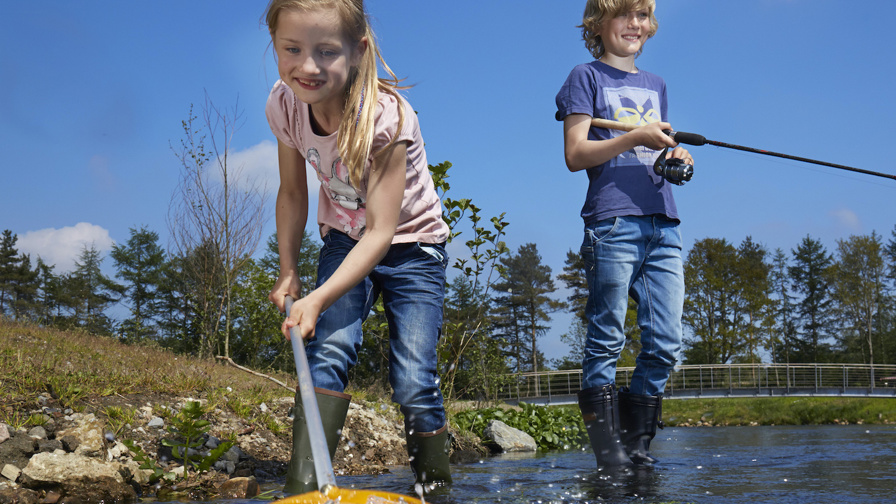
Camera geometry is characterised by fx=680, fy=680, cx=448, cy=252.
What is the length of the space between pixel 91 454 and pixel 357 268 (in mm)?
1815

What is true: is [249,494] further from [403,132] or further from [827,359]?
[827,359]

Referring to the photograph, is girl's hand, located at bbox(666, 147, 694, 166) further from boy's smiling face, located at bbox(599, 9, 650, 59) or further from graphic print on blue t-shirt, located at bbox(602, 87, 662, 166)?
boy's smiling face, located at bbox(599, 9, 650, 59)

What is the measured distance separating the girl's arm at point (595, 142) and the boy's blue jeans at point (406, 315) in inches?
42.6

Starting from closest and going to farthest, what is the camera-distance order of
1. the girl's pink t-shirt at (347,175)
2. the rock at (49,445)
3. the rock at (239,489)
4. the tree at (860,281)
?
the girl's pink t-shirt at (347,175) → the rock at (239,489) → the rock at (49,445) → the tree at (860,281)

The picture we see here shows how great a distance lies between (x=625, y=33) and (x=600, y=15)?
0.15 m

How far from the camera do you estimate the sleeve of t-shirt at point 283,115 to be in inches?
94.3

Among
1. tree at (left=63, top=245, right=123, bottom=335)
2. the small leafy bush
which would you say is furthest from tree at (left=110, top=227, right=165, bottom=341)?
the small leafy bush

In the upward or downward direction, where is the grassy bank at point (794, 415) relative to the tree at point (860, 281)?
downward

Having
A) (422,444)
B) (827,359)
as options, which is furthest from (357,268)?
(827,359)

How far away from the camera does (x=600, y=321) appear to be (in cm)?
307

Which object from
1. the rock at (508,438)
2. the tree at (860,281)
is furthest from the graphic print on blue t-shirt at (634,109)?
the tree at (860,281)

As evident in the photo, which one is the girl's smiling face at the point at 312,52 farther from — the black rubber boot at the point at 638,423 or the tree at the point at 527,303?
the tree at the point at 527,303

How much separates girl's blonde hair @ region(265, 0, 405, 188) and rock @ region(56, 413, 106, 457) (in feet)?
5.90

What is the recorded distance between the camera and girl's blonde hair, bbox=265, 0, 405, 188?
204 cm
